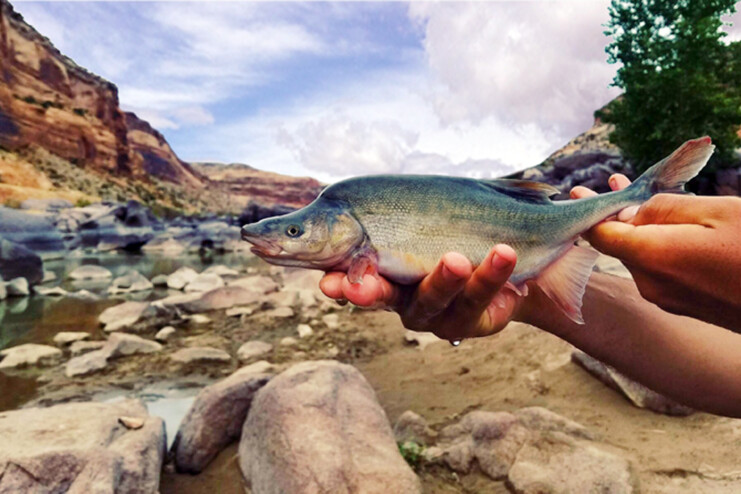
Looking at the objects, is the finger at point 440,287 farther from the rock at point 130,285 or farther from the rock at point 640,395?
the rock at point 130,285

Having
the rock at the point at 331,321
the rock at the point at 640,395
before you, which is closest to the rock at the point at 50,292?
the rock at the point at 331,321

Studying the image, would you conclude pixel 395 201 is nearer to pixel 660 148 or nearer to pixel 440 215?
pixel 440 215

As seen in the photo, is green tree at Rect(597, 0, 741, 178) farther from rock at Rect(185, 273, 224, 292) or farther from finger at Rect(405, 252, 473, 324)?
finger at Rect(405, 252, 473, 324)

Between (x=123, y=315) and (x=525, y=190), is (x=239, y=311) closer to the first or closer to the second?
(x=123, y=315)

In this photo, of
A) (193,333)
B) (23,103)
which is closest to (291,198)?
(23,103)

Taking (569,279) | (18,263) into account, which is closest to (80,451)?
(569,279)

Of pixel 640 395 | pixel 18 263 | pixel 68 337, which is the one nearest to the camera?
pixel 640 395
